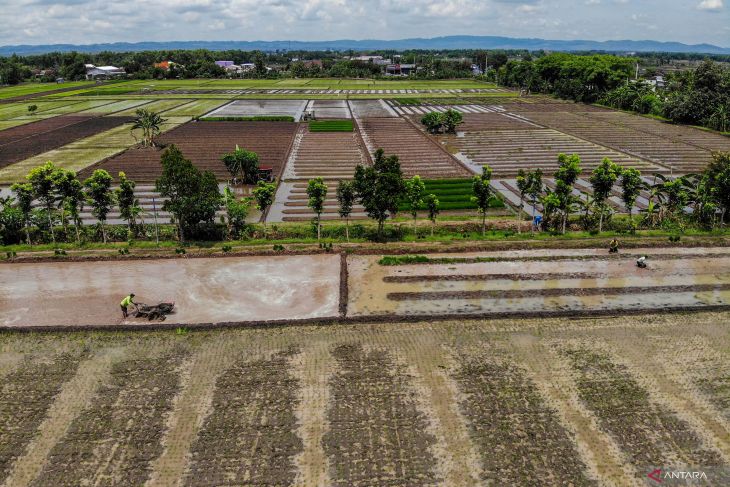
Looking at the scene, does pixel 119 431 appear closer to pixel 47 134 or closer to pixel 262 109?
pixel 47 134

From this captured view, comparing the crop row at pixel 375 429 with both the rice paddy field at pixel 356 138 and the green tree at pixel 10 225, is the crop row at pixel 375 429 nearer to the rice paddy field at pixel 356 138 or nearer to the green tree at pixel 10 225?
the rice paddy field at pixel 356 138

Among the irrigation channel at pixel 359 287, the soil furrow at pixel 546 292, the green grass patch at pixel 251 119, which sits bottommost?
the soil furrow at pixel 546 292

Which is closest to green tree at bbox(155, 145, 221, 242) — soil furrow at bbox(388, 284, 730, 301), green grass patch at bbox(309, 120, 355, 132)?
soil furrow at bbox(388, 284, 730, 301)

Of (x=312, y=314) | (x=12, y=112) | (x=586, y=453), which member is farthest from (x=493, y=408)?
(x=12, y=112)

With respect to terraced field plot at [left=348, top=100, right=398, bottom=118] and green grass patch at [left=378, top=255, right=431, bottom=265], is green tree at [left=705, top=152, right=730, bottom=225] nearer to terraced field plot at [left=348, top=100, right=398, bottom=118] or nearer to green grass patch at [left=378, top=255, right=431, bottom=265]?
green grass patch at [left=378, top=255, right=431, bottom=265]

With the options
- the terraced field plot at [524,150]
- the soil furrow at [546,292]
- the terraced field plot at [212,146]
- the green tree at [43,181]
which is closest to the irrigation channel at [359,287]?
the soil furrow at [546,292]

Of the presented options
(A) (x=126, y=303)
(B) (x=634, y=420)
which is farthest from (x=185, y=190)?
(B) (x=634, y=420)

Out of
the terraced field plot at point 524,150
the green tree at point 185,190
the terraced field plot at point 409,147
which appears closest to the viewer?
the green tree at point 185,190
